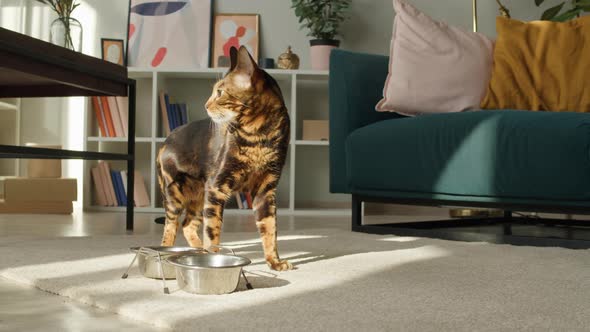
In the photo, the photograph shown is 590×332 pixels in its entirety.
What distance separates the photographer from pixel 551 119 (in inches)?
76.8

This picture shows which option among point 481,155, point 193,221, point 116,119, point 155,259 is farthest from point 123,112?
point 155,259

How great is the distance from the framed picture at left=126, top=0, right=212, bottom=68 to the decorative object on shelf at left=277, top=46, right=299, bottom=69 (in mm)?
499

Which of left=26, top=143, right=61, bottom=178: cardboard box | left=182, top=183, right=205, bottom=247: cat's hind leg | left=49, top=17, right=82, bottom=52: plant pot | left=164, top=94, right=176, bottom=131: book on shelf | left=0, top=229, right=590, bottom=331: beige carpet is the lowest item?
left=0, top=229, right=590, bottom=331: beige carpet

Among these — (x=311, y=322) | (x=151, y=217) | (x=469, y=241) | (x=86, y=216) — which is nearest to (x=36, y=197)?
(x=86, y=216)

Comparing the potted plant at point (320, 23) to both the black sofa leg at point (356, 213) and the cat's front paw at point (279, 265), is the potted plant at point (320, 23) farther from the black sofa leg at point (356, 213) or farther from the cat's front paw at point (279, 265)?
the cat's front paw at point (279, 265)

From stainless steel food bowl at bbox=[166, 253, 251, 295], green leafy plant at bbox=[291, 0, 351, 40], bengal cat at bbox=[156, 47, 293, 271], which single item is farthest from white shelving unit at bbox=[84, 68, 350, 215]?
stainless steel food bowl at bbox=[166, 253, 251, 295]

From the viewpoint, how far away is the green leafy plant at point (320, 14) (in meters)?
3.86

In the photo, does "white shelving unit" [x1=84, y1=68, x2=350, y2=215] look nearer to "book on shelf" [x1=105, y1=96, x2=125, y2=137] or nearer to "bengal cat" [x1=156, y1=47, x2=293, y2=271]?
"book on shelf" [x1=105, y1=96, x2=125, y2=137]

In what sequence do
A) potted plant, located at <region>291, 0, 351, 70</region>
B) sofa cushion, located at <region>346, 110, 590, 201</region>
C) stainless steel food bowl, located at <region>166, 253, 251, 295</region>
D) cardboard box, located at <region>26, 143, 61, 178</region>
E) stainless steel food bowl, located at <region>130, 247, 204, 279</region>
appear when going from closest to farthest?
stainless steel food bowl, located at <region>166, 253, 251, 295</region>
stainless steel food bowl, located at <region>130, 247, 204, 279</region>
sofa cushion, located at <region>346, 110, 590, 201</region>
cardboard box, located at <region>26, 143, 61, 178</region>
potted plant, located at <region>291, 0, 351, 70</region>

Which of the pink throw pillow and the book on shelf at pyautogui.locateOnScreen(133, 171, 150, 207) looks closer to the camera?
the pink throw pillow

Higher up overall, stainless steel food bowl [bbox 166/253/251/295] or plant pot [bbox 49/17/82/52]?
plant pot [bbox 49/17/82/52]

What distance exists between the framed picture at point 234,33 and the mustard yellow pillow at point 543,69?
6.24ft

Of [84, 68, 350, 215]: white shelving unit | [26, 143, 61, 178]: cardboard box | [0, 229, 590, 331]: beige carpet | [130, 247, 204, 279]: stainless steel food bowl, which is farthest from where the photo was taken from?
[84, 68, 350, 215]: white shelving unit

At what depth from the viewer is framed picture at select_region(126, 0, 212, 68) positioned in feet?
13.4
